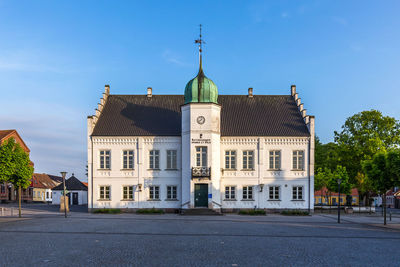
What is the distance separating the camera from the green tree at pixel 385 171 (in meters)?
26.7

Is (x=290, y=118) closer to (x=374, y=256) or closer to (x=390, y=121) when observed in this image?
(x=390, y=121)

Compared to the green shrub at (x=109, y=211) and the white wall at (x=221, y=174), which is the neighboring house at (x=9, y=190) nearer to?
the white wall at (x=221, y=174)

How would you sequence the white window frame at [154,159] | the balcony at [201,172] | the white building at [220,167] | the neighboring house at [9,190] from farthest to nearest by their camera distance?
the neighboring house at [9,190] → the white window frame at [154,159] → the white building at [220,167] → the balcony at [201,172]

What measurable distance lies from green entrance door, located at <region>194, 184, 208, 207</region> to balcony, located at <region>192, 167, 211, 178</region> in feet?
3.35

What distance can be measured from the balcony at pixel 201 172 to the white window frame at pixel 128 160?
6951 millimetres

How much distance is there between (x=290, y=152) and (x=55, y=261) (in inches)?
1198

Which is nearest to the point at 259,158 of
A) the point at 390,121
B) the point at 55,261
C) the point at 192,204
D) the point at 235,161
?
the point at 235,161

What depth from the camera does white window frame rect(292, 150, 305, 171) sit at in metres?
39.2

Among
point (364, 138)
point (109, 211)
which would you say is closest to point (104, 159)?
point (109, 211)

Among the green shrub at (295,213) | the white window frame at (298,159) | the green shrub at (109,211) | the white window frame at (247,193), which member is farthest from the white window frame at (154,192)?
the white window frame at (298,159)

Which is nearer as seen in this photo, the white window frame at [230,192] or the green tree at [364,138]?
the white window frame at [230,192]

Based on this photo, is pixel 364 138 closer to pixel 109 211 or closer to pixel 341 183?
pixel 341 183

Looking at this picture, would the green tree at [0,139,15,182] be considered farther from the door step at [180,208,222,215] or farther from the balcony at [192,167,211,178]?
the balcony at [192,167,211,178]

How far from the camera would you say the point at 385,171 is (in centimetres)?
2814
